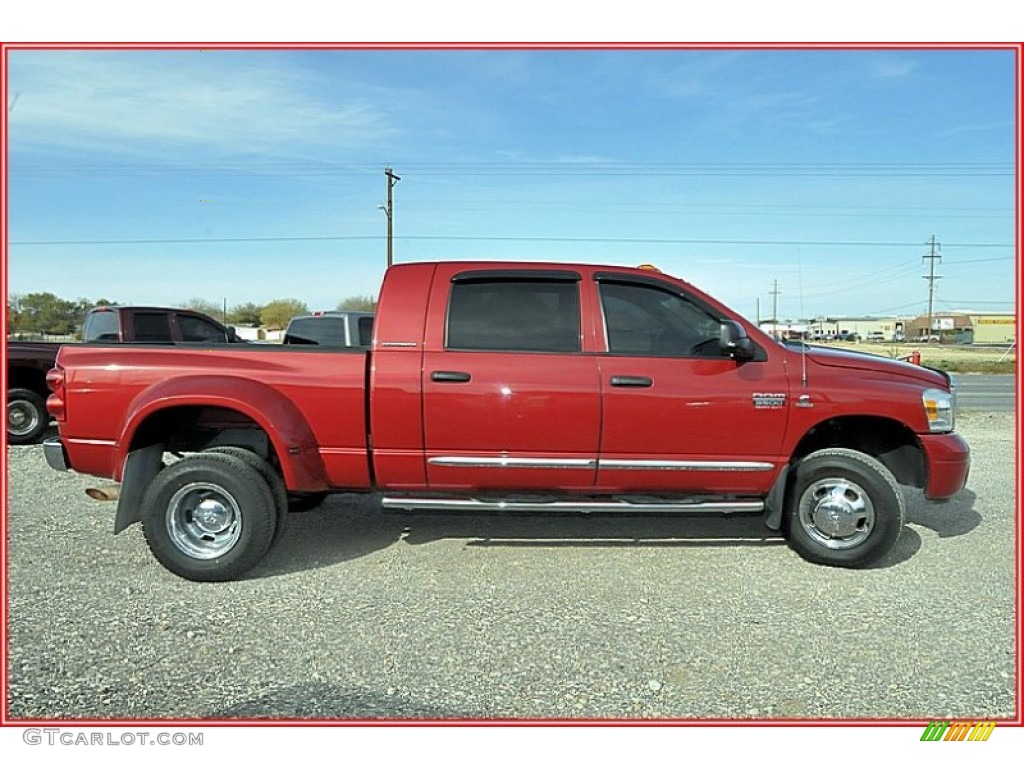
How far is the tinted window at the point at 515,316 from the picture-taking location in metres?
4.53

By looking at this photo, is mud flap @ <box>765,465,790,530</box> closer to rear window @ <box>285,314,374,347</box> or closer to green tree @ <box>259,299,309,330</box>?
rear window @ <box>285,314,374,347</box>

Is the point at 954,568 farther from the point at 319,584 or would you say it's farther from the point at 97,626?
the point at 97,626

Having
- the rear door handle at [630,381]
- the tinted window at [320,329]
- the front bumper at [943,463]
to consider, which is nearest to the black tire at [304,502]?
the rear door handle at [630,381]

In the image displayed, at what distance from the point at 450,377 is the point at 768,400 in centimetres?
199

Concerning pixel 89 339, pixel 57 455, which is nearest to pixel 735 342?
pixel 57 455

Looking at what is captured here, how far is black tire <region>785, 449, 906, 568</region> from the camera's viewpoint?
14.6ft

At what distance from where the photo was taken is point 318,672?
10.7 ft

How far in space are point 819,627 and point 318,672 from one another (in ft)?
8.25

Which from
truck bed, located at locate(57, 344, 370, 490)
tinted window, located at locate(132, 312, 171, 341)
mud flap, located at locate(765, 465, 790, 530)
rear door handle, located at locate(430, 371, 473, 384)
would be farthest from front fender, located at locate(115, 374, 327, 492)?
tinted window, located at locate(132, 312, 171, 341)

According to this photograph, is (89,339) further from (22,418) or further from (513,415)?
(513,415)

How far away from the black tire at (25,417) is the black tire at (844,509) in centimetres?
908

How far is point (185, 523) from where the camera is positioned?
4391 mm
